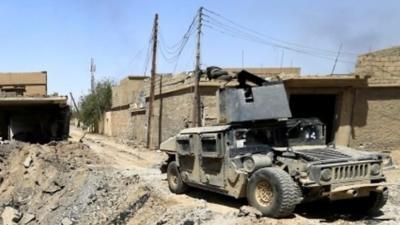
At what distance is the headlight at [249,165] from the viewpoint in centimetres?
1034

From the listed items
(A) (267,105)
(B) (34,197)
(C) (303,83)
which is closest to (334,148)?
(A) (267,105)

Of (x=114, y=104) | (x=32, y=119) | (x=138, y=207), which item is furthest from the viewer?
(x=114, y=104)

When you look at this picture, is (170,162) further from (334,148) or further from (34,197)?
(34,197)

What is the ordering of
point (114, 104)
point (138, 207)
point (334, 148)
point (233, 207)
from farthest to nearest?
point (114, 104) → point (138, 207) → point (233, 207) → point (334, 148)

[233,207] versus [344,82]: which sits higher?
[344,82]

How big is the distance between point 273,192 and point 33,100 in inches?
655

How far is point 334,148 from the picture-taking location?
1091 cm

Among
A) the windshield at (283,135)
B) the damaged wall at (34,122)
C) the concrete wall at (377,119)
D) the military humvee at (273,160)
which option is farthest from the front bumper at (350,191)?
the damaged wall at (34,122)

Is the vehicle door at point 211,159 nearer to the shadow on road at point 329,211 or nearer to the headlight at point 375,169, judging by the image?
the shadow on road at point 329,211

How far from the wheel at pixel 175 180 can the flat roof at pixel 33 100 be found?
11767 mm

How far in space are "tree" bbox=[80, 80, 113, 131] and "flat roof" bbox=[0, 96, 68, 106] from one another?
2580cm

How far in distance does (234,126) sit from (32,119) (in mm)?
17585

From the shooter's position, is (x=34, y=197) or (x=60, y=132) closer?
(x=34, y=197)

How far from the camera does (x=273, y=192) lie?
31.8 ft
